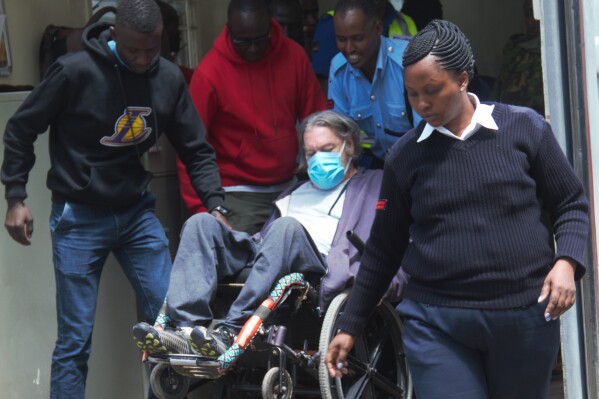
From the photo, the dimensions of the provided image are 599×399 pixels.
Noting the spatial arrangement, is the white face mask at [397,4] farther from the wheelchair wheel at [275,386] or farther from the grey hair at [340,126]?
the wheelchair wheel at [275,386]

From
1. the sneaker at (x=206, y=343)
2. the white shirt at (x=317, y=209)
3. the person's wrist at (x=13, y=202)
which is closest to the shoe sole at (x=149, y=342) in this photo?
the sneaker at (x=206, y=343)

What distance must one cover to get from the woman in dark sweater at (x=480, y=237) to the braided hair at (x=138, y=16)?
1.61 metres

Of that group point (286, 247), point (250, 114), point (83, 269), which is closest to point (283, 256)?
point (286, 247)

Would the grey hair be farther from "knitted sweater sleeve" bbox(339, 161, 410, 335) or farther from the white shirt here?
"knitted sweater sleeve" bbox(339, 161, 410, 335)

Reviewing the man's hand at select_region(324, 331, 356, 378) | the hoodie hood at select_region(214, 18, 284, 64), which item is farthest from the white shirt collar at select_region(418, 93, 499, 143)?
the hoodie hood at select_region(214, 18, 284, 64)

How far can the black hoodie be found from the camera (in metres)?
4.35

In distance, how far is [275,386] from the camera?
13.3 feet

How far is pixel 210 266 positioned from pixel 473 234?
1556mm

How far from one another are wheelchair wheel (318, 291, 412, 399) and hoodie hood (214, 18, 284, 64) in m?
1.62

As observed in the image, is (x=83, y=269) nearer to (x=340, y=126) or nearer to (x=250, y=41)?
(x=340, y=126)

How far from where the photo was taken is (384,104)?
500 cm

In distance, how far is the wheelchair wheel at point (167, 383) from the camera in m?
4.20

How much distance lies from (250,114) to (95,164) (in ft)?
3.72

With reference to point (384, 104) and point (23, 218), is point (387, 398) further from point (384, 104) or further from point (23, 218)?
point (23, 218)
